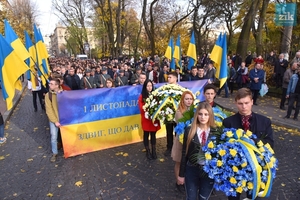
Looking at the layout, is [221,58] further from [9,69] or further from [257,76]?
[9,69]

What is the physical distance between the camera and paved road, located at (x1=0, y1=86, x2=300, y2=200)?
411cm

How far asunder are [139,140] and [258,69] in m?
6.50

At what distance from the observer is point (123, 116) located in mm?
6258

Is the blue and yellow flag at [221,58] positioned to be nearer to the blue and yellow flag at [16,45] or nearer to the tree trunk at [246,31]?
the blue and yellow flag at [16,45]

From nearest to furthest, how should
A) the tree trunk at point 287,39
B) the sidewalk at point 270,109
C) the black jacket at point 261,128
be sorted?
the black jacket at point 261,128 < the sidewalk at point 270,109 < the tree trunk at point 287,39

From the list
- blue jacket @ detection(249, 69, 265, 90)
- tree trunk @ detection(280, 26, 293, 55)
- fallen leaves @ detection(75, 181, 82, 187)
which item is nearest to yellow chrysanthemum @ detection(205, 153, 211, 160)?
fallen leaves @ detection(75, 181, 82, 187)

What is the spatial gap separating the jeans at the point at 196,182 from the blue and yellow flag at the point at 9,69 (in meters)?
4.12

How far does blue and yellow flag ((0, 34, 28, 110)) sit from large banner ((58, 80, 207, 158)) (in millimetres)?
1022

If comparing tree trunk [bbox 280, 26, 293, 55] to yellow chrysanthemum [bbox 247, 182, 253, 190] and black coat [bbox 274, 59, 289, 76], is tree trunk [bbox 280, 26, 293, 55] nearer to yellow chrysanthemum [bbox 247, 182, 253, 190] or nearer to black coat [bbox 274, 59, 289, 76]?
black coat [bbox 274, 59, 289, 76]

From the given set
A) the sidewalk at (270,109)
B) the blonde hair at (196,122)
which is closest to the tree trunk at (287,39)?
the sidewalk at (270,109)

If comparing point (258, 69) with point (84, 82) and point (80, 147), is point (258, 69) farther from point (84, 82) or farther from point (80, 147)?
point (80, 147)

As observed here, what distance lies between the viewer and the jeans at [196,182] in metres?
2.94

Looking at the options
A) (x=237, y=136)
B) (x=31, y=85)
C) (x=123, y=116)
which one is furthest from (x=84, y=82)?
(x=237, y=136)

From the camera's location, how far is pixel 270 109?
9547 mm
